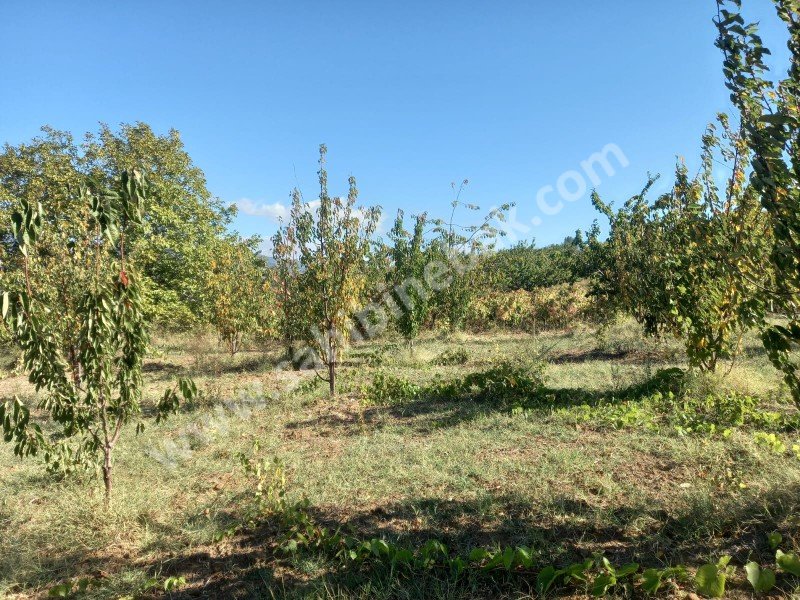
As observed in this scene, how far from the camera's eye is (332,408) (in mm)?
7000

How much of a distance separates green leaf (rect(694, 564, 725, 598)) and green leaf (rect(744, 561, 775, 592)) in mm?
111

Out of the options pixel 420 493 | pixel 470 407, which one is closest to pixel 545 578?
pixel 420 493

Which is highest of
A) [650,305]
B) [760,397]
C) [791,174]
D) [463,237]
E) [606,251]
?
[463,237]

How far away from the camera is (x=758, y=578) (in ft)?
6.63

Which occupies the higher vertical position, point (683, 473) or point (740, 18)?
point (740, 18)

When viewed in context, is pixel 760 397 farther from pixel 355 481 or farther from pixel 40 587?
pixel 40 587

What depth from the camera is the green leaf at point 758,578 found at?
2.00 m

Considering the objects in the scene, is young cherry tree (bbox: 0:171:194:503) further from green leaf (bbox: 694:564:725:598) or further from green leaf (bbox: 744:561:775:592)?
green leaf (bbox: 744:561:775:592)

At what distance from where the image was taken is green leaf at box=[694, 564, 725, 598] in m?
2.04

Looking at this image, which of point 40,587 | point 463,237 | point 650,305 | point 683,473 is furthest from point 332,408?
point 463,237

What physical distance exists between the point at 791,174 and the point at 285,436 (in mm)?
5640

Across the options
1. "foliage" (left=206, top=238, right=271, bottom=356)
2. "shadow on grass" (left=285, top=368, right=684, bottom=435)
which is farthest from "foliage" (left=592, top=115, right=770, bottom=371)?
"foliage" (left=206, top=238, right=271, bottom=356)

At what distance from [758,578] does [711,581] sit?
7.9 inches

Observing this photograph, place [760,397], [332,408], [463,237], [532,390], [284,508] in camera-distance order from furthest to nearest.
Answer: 1. [463,237]
2. [332,408]
3. [532,390]
4. [760,397]
5. [284,508]
